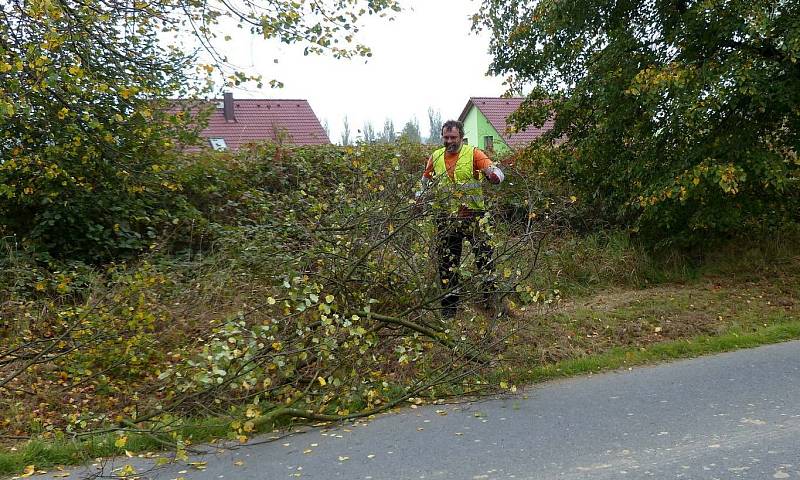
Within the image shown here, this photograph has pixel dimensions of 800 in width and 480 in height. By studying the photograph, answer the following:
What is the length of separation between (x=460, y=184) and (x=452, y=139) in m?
0.69

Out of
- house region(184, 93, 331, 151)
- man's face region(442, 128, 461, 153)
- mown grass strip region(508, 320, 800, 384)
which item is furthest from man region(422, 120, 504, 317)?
house region(184, 93, 331, 151)

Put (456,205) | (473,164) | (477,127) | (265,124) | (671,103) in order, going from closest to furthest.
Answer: (456,205), (473,164), (671,103), (265,124), (477,127)

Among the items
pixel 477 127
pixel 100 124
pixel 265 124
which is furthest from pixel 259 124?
pixel 477 127

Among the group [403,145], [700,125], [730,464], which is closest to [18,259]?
[403,145]

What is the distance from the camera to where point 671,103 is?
775 cm

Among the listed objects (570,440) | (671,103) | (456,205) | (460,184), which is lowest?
(570,440)

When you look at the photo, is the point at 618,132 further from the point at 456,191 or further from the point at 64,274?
the point at 64,274

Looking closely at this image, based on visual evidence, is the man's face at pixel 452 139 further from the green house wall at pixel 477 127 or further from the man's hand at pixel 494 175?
the green house wall at pixel 477 127

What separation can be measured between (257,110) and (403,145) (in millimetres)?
11933

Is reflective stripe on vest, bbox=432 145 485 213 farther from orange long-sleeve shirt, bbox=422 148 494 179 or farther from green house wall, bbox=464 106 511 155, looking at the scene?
green house wall, bbox=464 106 511 155

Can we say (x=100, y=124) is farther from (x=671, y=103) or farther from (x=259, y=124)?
(x=259, y=124)

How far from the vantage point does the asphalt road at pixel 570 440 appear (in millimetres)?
3816

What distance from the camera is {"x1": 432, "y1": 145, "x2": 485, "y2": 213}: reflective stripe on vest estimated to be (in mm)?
5887

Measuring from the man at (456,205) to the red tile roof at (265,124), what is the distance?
323 centimetres
